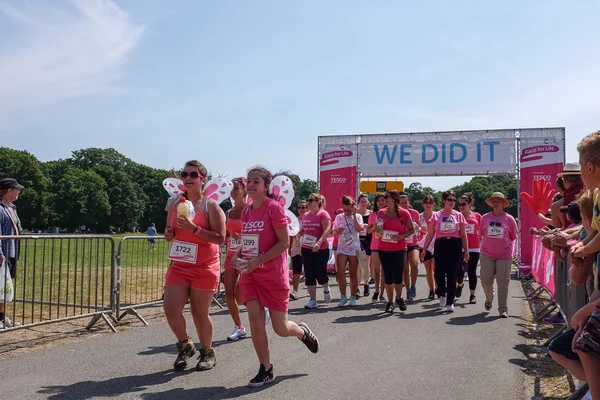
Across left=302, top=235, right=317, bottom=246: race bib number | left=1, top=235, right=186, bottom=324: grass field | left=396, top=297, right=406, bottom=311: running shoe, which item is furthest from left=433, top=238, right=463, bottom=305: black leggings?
left=1, top=235, right=186, bottom=324: grass field

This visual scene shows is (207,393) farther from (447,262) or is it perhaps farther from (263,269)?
(447,262)

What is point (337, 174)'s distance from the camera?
2052cm

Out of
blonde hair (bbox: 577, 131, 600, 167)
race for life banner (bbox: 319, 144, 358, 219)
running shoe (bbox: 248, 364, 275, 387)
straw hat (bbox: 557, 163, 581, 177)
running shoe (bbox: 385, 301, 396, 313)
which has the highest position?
race for life banner (bbox: 319, 144, 358, 219)

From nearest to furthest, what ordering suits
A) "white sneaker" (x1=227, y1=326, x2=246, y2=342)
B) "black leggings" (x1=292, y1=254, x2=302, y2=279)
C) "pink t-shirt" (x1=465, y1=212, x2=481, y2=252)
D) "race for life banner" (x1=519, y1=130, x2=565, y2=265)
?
1. "white sneaker" (x1=227, y1=326, x2=246, y2=342)
2. "pink t-shirt" (x1=465, y1=212, x2=481, y2=252)
3. "black leggings" (x1=292, y1=254, x2=302, y2=279)
4. "race for life banner" (x1=519, y1=130, x2=565, y2=265)

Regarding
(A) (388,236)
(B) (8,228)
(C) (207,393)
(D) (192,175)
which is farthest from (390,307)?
(B) (8,228)

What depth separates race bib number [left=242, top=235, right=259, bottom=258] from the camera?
5.03m

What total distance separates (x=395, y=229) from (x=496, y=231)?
1.69 metres

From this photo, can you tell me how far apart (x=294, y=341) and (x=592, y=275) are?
3735 millimetres

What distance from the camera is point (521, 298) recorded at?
11805 mm

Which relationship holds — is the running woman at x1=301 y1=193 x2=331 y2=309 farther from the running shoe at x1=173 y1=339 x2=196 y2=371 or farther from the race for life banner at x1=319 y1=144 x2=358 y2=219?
the race for life banner at x1=319 y1=144 x2=358 y2=219

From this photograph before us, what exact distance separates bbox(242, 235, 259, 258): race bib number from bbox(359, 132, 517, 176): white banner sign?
1558cm

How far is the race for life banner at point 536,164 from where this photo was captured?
18047 mm

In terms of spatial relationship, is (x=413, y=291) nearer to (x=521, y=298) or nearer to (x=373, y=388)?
(x=521, y=298)

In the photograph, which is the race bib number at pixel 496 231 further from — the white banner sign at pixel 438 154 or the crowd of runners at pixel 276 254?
the white banner sign at pixel 438 154
